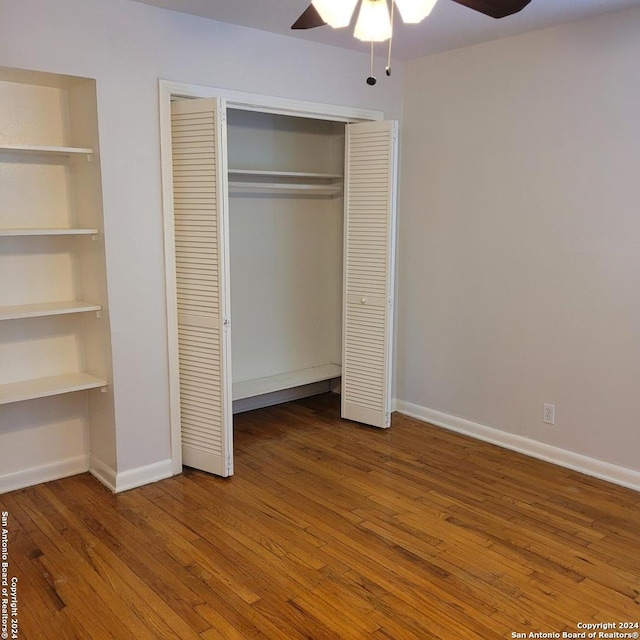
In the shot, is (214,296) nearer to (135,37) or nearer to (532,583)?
(135,37)

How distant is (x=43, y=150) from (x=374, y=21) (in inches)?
71.1

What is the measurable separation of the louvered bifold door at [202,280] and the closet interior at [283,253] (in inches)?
30.1

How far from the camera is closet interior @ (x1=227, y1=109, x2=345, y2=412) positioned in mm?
4488

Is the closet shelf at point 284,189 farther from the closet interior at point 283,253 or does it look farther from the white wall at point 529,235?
the white wall at point 529,235

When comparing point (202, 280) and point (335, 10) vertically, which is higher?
point (335, 10)

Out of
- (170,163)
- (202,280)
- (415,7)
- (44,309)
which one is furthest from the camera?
(202,280)

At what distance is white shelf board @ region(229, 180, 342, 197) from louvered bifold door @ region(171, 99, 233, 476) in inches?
37.8

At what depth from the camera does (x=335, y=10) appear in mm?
2115

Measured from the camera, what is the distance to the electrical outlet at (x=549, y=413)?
3814 mm

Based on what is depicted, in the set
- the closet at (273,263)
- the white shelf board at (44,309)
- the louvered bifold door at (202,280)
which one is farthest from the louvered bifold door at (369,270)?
the white shelf board at (44,309)

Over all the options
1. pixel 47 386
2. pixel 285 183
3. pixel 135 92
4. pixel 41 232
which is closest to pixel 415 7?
pixel 135 92

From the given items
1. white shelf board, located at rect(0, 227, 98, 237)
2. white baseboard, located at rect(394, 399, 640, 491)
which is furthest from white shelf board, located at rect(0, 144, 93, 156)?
white baseboard, located at rect(394, 399, 640, 491)

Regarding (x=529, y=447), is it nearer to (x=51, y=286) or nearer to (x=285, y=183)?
(x=285, y=183)

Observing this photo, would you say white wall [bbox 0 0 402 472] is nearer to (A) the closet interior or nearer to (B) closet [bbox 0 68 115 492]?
(B) closet [bbox 0 68 115 492]
